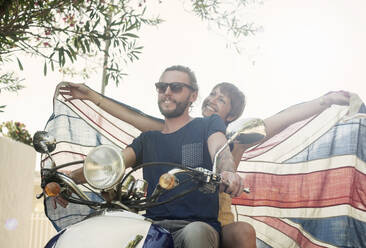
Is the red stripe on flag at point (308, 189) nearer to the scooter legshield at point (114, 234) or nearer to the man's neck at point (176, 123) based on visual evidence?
the man's neck at point (176, 123)

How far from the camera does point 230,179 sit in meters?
1.89

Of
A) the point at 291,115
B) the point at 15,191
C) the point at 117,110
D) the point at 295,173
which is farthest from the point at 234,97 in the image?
the point at 15,191

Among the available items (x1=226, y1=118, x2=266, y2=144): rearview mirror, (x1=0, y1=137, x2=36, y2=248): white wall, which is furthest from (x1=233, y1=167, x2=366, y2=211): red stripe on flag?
(x1=0, y1=137, x2=36, y2=248): white wall

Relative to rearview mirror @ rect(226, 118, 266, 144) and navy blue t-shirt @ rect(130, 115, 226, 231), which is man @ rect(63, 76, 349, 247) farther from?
rearview mirror @ rect(226, 118, 266, 144)

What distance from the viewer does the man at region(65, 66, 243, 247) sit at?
2.36 metres

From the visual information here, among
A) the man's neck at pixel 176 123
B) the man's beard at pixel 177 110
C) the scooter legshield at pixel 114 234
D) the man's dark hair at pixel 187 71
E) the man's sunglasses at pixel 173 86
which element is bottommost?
the scooter legshield at pixel 114 234

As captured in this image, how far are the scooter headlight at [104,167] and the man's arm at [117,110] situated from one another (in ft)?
5.48

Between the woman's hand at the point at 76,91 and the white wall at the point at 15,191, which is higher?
the woman's hand at the point at 76,91

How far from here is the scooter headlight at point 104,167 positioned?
1769 millimetres

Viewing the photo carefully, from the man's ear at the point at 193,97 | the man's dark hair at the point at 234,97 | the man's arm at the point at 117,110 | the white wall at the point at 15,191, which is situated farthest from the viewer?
the white wall at the point at 15,191

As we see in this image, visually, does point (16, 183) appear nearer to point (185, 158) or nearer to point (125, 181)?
point (185, 158)

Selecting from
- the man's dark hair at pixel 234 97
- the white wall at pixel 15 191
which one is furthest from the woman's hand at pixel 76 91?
the white wall at pixel 15 191

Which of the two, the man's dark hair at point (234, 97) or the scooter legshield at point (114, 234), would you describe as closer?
the scooter legshield at point (114, 234)

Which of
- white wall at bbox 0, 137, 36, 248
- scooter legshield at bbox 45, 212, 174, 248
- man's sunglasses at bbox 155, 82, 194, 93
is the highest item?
man's sunglasses at bbox 155, 82, 194, 93
